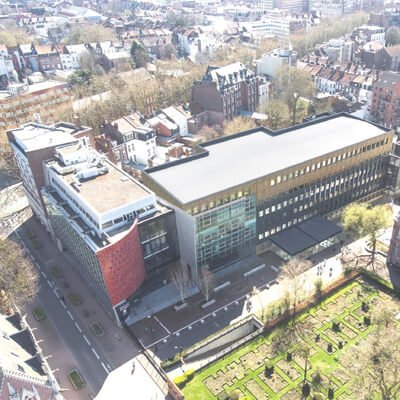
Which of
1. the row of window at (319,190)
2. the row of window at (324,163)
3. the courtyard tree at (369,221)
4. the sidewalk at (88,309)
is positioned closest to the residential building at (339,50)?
the row of window at (324,163)

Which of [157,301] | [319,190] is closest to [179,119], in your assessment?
[319,190]

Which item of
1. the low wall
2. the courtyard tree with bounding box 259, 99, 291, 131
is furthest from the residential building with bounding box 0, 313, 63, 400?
the courtyard tree with bounding box 259, 99, 291, 131

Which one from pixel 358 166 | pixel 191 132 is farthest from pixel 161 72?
pixel 358 166

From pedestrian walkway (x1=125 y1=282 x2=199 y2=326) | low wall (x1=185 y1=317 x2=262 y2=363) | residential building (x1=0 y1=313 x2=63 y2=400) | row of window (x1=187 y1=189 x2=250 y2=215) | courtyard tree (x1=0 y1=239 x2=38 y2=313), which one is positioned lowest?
low wall (x1=185 y1=317 x2=262 y2=363)

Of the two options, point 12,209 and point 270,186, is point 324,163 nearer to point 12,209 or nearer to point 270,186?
point 270,186

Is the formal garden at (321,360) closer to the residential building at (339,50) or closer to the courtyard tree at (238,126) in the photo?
the courtyard tree at (238,126)

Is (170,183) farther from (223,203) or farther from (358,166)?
(358,166)

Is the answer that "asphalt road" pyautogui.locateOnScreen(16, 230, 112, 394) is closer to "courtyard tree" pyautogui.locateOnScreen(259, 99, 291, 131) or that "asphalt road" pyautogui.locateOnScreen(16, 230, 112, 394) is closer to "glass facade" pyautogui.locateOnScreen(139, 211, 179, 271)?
"glass facade" pyautogui.locateOnScreen(139, 211, 179, 271)
